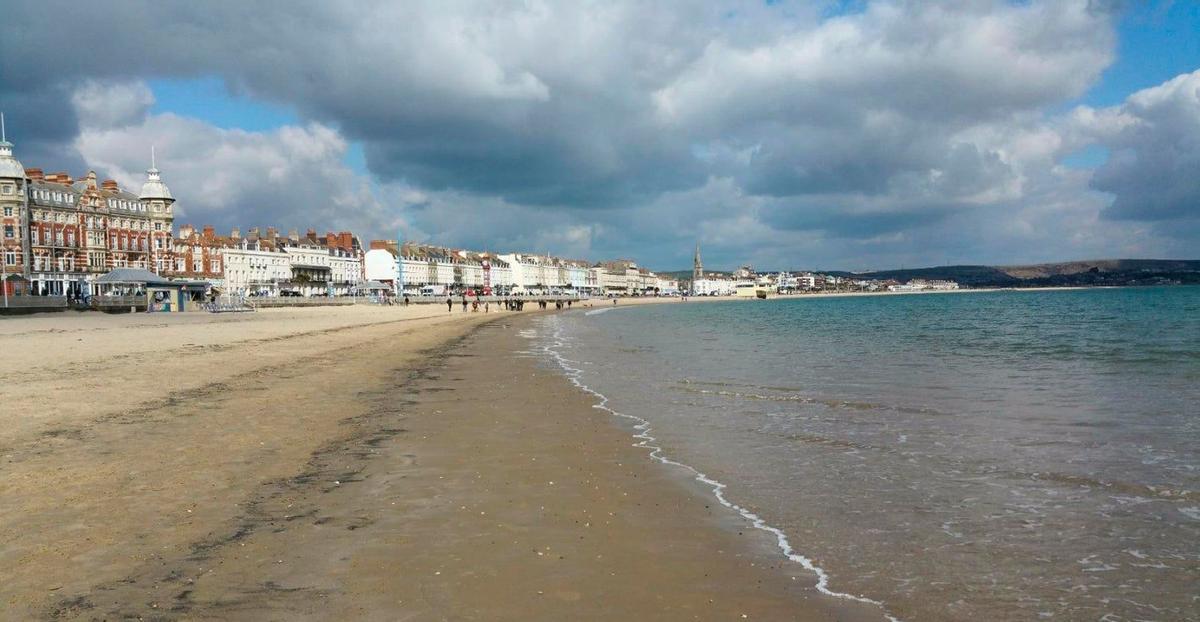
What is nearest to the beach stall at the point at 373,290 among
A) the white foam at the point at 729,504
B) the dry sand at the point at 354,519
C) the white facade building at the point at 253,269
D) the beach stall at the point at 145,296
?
the white facade building at the point at 253,269

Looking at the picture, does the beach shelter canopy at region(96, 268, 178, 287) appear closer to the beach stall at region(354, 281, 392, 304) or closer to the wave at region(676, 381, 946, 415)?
the beach stall at region(354, 281, 392, 304)

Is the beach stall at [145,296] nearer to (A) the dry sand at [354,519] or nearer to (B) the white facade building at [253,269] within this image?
(B) the white facade building at [253,269]

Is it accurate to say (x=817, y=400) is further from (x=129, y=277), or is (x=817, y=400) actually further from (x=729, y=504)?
(x=129, y=277)

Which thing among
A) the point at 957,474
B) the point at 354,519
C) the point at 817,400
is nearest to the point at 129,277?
the point at 817,400

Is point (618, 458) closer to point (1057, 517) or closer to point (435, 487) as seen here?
point (435, 487)

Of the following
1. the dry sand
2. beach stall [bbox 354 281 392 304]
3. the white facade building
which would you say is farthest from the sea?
the white facade building

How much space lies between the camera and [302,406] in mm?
12359

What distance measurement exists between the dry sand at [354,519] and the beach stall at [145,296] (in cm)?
4997

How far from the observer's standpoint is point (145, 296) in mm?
63500

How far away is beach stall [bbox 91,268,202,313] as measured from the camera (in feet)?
186

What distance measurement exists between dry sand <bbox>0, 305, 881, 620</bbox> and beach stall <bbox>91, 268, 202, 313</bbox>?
50.0 m

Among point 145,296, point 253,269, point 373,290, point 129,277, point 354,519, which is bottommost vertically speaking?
point 354,519

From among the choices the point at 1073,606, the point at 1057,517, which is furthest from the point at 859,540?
the point at 1057,517

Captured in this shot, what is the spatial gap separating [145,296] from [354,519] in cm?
6812
